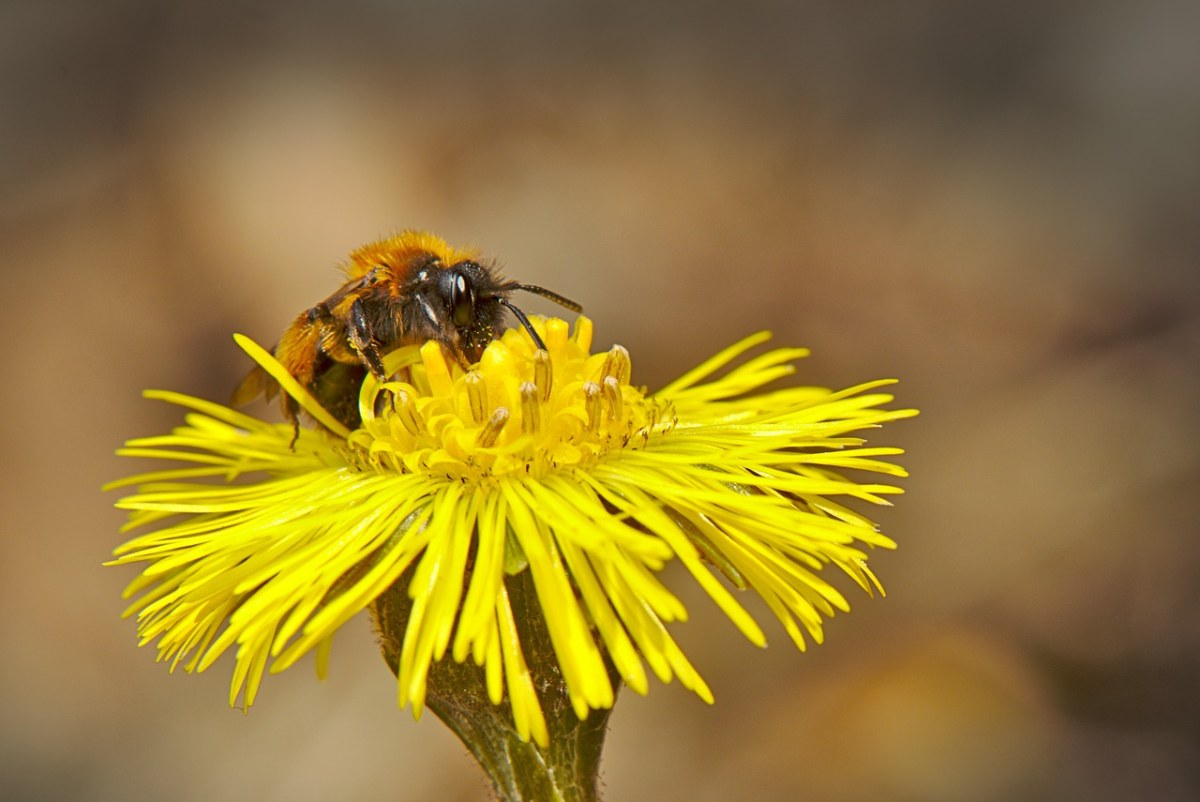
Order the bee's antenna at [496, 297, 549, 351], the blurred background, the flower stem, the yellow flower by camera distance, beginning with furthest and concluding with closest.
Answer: the blurred background
the bee's antenna at [496, 297, 549, 351]
the flower stem
the yellow flower

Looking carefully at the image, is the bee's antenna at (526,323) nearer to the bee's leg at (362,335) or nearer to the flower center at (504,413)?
the flower center at (504,413)

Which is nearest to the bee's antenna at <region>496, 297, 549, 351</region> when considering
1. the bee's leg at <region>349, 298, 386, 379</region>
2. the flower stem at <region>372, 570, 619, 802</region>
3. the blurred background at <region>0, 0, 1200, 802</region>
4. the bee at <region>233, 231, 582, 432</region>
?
the bee at <region>233, 231, 582, 432</region>

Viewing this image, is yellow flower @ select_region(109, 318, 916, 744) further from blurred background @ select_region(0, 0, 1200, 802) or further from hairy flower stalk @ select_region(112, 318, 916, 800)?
blurred background @ select_region(0, 0, 1200, 802)

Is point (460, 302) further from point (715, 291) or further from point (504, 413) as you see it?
point (715, 291)

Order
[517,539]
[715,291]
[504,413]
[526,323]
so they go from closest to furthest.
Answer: [517,539]
[504,413]
[526,323]
[715,291]

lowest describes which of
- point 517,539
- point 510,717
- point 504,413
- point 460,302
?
point 510,717

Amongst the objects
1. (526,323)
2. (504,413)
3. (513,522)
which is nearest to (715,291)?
(526,323)

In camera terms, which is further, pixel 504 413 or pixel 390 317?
pixel 390 317

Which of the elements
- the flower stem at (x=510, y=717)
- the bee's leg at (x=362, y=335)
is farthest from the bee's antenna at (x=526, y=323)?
the flower stem at (x=510, y=717)
